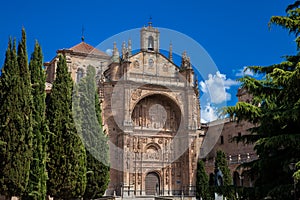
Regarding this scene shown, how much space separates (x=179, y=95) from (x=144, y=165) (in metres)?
6.71

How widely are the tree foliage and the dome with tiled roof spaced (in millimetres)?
27113

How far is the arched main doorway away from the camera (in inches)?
1303

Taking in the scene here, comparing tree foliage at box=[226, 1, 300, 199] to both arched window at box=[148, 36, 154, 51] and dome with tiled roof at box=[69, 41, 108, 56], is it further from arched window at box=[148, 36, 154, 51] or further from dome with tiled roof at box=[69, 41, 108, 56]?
dome with tiled roof at box=[69, 41, 108, 56]

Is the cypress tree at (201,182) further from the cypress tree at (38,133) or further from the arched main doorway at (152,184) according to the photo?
the cypress tree at (38,133)

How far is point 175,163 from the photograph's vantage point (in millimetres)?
34125

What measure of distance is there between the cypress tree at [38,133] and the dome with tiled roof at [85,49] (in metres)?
19.5

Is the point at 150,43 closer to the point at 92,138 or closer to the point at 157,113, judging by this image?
the point at 157,113

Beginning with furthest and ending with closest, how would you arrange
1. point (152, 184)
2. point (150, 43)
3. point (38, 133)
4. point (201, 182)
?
point (150, 43) < point (152, 184) < point (201, 182) < point (38, 133)

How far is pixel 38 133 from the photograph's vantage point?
16.5 meters

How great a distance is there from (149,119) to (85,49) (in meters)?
9.70

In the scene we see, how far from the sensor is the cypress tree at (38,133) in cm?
1579

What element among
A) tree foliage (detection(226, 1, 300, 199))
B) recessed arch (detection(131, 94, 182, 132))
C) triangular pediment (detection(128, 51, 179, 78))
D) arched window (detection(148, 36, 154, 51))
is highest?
arched window (detection(148, 36, 154, 51))

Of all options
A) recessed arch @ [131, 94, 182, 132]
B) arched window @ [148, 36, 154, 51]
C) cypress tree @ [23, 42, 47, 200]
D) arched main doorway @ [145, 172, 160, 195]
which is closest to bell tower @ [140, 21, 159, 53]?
arched window @ [148, 36, 154, 51]

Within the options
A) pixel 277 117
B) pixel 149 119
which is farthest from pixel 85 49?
pixel 277 117
